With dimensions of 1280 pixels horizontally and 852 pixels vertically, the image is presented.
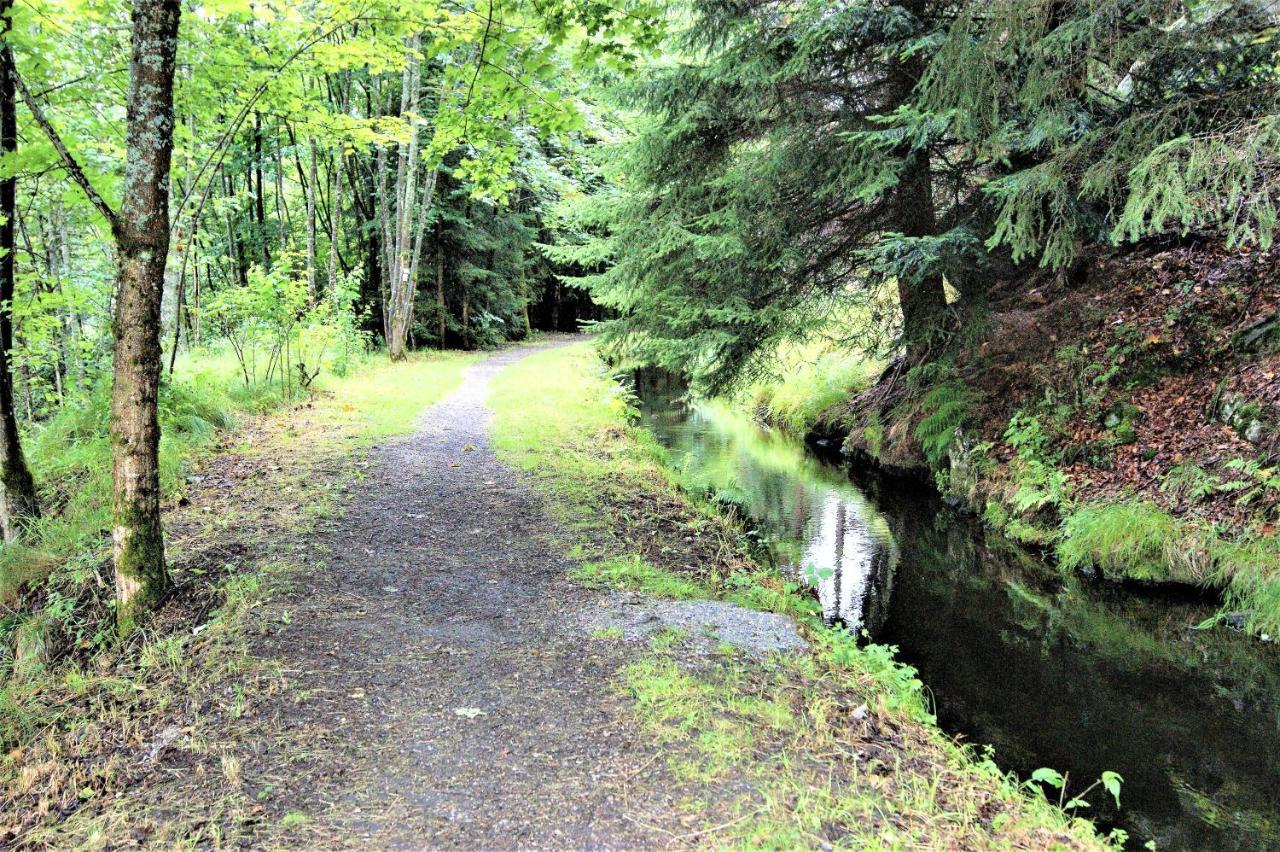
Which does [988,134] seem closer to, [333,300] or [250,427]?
[250,427]

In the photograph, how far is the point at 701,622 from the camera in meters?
4.52

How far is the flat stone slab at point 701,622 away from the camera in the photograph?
4.31 m

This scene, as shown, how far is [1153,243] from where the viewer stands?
371 inches

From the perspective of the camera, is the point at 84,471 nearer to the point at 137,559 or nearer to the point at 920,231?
the point at 137,559

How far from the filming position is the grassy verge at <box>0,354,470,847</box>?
279 cm

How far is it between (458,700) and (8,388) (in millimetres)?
4617

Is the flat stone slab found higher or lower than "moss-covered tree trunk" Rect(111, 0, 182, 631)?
lower

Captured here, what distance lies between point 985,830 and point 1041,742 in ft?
7.66

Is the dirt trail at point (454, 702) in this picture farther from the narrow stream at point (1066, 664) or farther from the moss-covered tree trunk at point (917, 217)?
the moss-covered tree trunk at point (917, 217)

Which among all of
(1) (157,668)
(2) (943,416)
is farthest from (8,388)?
(2) (943,416)

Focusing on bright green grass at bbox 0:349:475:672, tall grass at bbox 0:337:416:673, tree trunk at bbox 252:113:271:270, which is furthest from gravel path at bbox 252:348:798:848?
tree trunk at bbox 252:113:271:270

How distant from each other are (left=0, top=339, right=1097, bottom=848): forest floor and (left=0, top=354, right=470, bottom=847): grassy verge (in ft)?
0.05

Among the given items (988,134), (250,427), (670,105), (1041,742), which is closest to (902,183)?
(988,134)

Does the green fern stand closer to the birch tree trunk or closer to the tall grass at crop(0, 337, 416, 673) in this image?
the tall grass at crop(0, 337, 416, 673)
